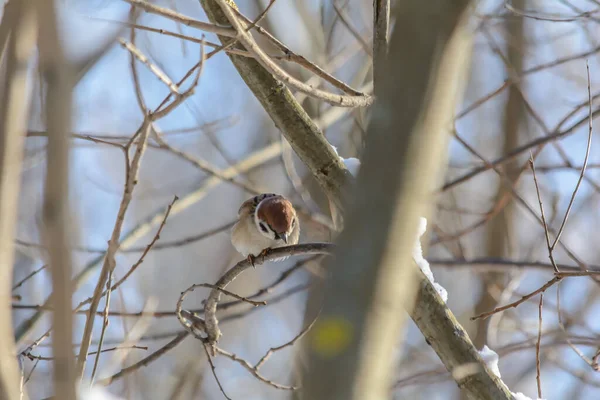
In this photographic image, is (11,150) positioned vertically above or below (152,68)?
below

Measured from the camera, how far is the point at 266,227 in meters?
3.97

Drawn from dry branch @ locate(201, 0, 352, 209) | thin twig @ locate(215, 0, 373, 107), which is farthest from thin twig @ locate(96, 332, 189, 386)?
thin twig @ locate(215, 0, 373, 107)

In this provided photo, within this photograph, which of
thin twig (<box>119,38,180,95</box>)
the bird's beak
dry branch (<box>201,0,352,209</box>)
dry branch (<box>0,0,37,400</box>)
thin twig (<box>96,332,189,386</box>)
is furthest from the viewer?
the bird's beak

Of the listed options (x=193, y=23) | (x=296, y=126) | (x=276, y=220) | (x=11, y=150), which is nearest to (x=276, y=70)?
(x=193, y=23)

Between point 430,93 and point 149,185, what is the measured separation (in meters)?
9.69

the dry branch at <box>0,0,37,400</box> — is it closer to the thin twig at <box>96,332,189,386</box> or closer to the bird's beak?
the thin twig at <box>96,332,189,386</box>

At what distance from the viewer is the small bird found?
3938 mm

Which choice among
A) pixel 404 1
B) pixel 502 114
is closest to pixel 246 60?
pixel 404 1

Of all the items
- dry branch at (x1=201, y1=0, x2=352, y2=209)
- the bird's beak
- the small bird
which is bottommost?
dry branch at (x1=201, y1=0, x2=352, y2=209)

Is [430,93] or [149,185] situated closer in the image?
[430,93]

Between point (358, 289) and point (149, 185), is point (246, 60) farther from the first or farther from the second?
point (149, 185)

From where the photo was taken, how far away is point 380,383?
1288mm

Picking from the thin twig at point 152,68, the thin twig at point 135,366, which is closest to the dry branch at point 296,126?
the thin twig at point 152,68

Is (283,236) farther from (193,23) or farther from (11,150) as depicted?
(11,150)
